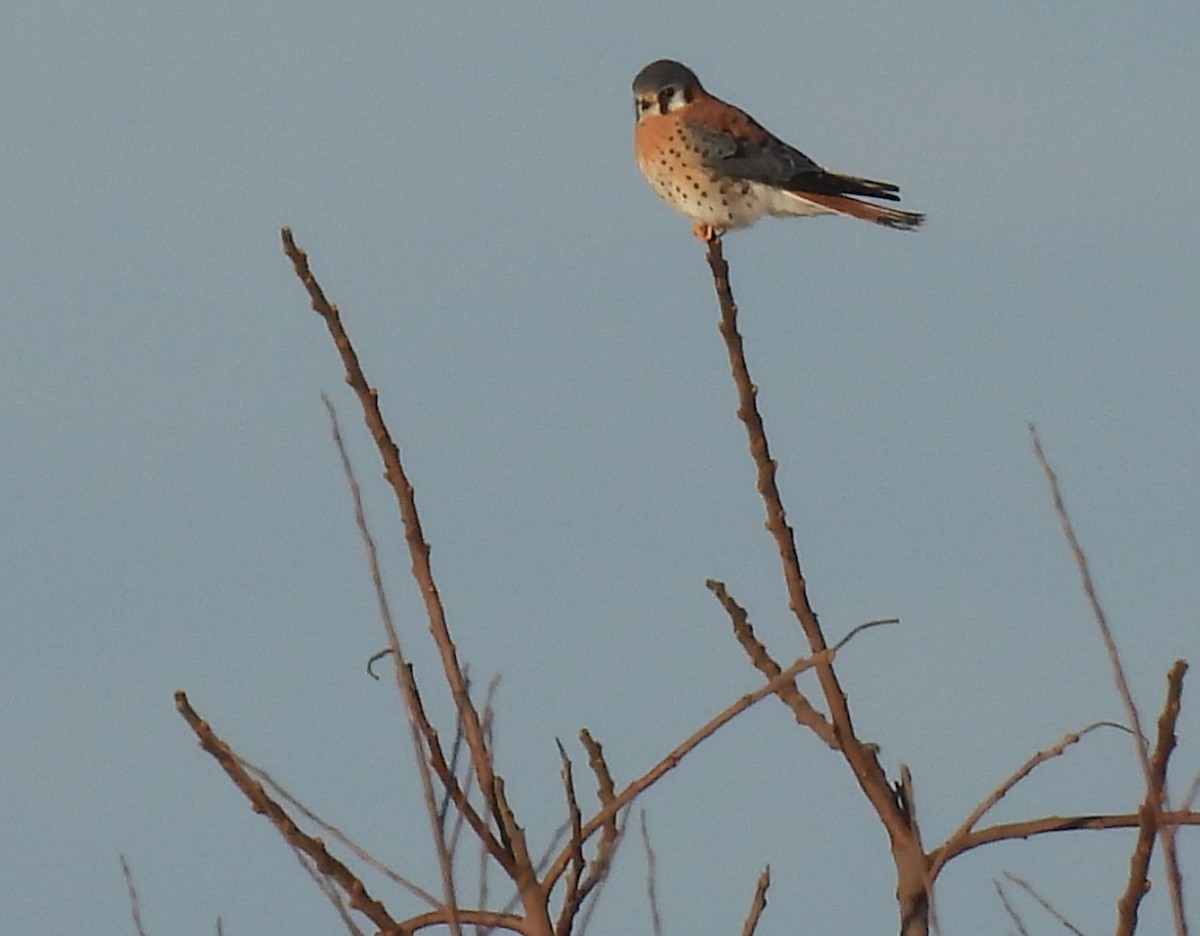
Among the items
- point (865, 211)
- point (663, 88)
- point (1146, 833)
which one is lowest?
point (1146, 833)

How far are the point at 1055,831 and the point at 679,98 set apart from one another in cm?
638

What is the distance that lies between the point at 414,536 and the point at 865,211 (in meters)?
5.38

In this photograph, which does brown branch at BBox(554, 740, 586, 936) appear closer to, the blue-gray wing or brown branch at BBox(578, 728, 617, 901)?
brown branch at BBox(578, 728, 617, 901)

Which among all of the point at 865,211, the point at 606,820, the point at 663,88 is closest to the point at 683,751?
the point at 606,820

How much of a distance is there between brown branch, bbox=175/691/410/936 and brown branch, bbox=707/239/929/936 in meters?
0.65

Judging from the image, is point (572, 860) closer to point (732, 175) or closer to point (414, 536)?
point (414, 536)

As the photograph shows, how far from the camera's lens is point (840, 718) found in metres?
3.06

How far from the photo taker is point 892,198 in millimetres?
7734

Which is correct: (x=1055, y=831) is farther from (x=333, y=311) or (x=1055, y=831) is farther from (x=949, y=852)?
(x=333, y=311)

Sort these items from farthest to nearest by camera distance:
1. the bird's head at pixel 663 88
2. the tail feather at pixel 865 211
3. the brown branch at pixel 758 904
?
the bird's head at pixel 663 88
the tail feather at pixel 865 211
the brown branch at pixel 758 904

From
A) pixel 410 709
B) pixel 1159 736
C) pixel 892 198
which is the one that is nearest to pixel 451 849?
pixel 410 709

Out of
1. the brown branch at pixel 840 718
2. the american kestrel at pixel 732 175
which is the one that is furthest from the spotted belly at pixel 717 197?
the brown branch at pixel 840 718

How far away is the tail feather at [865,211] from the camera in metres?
7.66

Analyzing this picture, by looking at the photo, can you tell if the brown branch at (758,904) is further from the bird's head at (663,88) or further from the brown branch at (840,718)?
the bird's head at (663,88)
